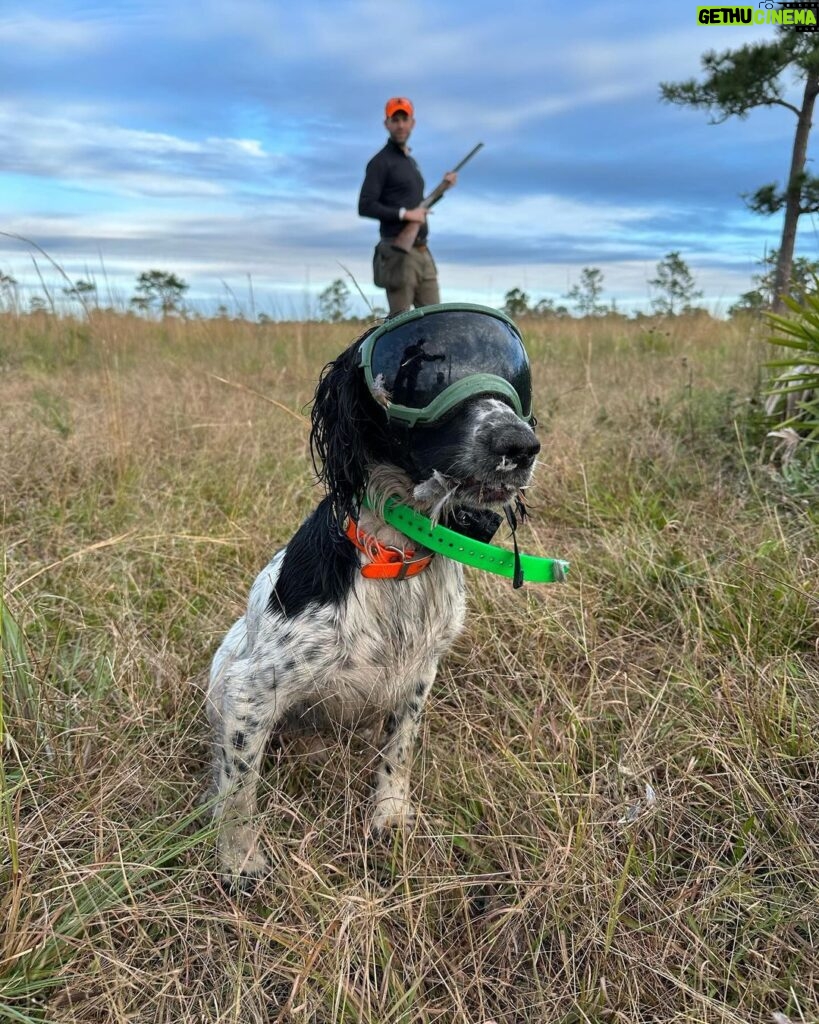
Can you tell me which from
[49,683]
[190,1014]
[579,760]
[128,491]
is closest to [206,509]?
[128,491]

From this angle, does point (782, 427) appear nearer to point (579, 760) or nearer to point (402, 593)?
point (579, 760)

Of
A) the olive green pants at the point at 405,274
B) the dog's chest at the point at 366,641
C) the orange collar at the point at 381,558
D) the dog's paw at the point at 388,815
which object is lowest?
the dog's paw at the point at 388,815

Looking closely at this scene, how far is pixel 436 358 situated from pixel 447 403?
0.10 metres

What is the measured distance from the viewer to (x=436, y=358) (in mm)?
1584

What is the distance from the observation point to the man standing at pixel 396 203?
7273 millimetres

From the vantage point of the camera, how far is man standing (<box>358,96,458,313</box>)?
727cm

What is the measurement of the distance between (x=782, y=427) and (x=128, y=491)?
3.52 meters

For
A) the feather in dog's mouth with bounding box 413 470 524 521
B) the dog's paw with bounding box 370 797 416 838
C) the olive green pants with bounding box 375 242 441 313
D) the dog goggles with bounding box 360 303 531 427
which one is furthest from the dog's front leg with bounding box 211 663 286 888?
the olive green pants with bounding box 375 242 441 313

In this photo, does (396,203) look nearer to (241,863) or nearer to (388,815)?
(388,815)

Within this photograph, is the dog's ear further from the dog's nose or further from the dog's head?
the dog's nose

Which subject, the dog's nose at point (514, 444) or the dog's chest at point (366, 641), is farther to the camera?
the dog's chest at point (366, 641)

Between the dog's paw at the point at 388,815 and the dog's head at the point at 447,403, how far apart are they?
87cm

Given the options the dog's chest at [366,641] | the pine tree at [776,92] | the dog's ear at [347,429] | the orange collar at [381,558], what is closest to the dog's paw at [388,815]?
the dog's chest at [366,641]

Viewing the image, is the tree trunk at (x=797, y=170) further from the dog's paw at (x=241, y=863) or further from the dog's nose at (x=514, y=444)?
the dog's paw at (x=241, y=863)
